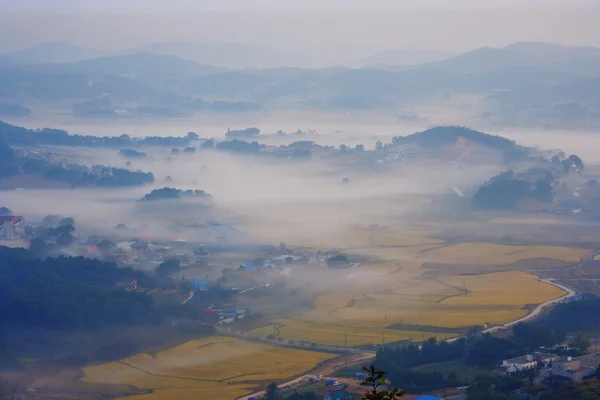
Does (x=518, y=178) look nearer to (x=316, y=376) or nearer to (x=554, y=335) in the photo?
(x=554, y=335)

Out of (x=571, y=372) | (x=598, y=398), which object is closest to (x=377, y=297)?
(x=571, y=372)

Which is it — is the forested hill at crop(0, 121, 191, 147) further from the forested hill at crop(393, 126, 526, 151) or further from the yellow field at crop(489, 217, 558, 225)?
the yellow field at crop(489, 217, 558, 225)

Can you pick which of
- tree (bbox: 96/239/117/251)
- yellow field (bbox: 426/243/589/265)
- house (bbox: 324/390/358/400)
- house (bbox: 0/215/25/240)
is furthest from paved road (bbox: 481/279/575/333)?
house (bbox: 0/215/25/240)

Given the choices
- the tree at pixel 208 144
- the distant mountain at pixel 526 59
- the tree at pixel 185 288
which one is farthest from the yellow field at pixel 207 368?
the distant mountain at pixel 526 59

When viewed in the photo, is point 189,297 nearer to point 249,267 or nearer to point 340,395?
point 249,267

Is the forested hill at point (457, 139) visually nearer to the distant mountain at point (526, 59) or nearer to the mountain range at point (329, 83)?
the mountain range at point (329, 83)

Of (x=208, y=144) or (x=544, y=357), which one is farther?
(x=208, y=144)

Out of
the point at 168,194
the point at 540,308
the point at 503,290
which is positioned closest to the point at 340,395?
the point at 540,308
